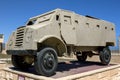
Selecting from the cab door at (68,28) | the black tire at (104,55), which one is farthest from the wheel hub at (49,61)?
the black tire at (104,55)

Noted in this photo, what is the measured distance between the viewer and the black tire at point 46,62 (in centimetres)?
677

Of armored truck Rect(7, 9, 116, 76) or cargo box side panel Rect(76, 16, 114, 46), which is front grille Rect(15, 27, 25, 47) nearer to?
armored truck Rect(7, 9, 116, 76)

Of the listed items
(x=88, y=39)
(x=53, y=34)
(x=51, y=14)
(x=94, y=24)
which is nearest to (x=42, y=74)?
(x=53, y=34)

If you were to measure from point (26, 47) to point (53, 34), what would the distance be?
1.12m

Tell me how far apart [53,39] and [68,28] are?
37.7 inches

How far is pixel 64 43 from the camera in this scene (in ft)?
25.6

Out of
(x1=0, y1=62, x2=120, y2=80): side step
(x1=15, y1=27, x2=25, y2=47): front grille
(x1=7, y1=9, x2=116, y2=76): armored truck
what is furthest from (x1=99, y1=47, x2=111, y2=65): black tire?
(x1=15, y1=27, x2=25, y2=47): front grille

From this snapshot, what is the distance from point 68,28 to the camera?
26.5 ft

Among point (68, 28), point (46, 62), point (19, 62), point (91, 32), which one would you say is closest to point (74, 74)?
point (46, 62)

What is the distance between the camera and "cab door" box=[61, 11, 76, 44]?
7889mm

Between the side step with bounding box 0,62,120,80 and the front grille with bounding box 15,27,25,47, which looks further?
the front grille with bounding box 15,27,25,47

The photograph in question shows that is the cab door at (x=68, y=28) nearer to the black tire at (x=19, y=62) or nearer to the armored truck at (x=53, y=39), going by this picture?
the armored truck at (x=53, y=39)

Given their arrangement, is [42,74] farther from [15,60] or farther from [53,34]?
[15,60]

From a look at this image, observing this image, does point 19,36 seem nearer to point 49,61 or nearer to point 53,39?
point 53,39
